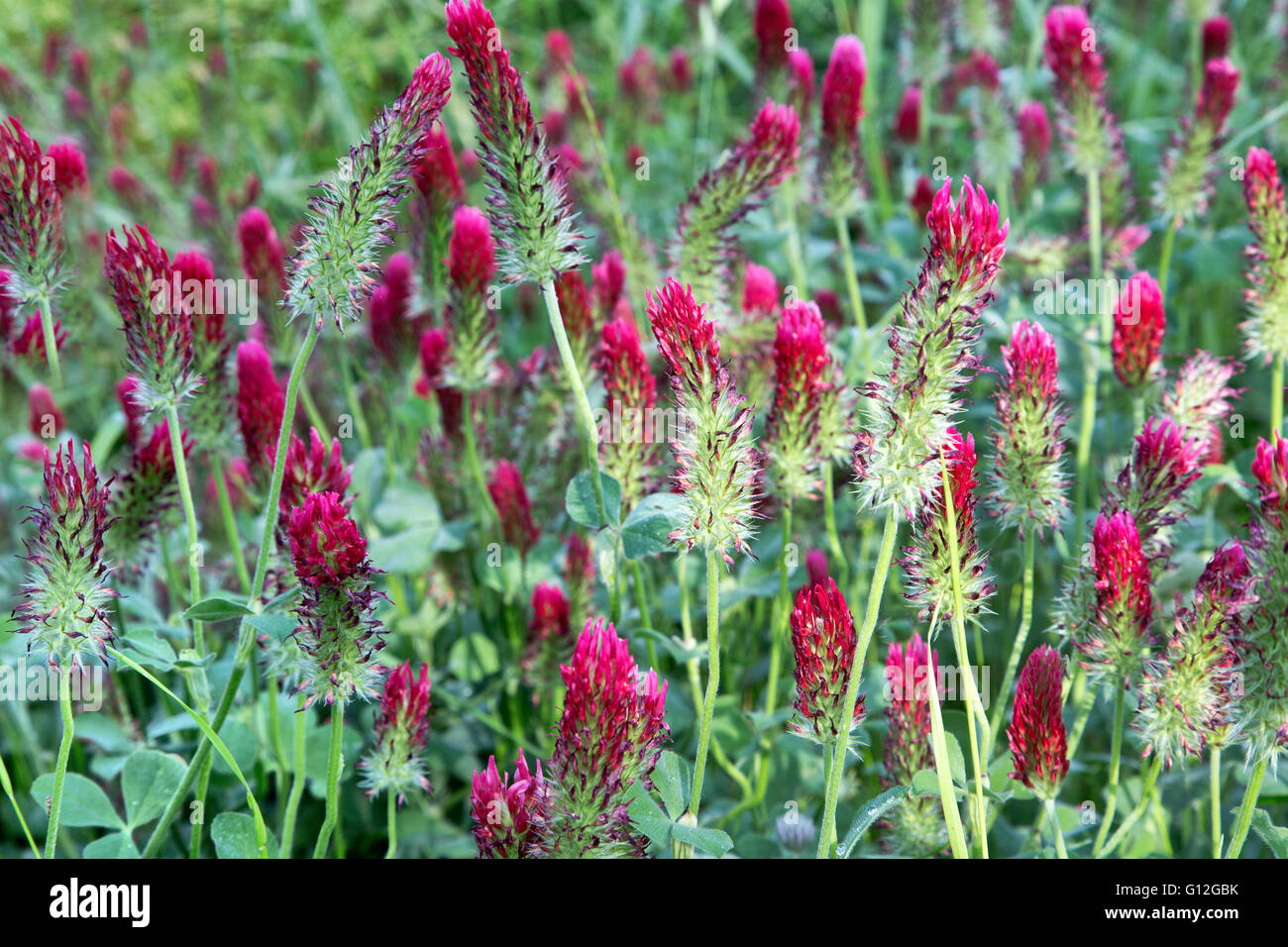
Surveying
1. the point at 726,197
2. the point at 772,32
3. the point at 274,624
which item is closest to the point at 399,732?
the point at 274,624

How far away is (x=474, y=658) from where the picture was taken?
246 cm

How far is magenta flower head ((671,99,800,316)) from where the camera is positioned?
2.17 metres

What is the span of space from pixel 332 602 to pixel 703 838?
21.8 inches

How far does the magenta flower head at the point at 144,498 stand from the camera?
2027 millimetres

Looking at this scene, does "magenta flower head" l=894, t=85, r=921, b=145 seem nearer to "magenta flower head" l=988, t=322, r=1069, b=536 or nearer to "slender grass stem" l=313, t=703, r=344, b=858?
"magenta flower head" l=988, t=322, r=1069, b=536

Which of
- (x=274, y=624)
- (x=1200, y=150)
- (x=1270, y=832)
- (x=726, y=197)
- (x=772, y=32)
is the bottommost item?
(x=1270, y=832)

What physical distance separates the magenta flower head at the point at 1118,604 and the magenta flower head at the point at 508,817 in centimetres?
76

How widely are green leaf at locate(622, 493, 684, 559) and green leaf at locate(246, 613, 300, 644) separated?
1.60ft

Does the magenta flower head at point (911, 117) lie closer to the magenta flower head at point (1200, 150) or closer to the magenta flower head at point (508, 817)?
the magenta flower head at point (1200, 150)

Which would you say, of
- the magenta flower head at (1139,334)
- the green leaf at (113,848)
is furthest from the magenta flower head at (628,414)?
the green leaf at (113,848)

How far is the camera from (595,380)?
2451 mm

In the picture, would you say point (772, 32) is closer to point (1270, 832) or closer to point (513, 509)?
point (513, 509)
